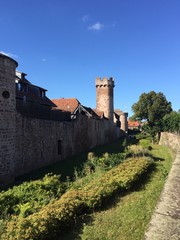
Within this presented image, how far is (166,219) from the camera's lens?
5.28 meters

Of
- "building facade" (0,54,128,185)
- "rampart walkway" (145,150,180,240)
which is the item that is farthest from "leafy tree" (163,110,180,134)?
"rampart walkway" (145,150,180,240)

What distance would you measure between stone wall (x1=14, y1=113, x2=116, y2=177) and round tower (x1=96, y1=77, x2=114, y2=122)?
10881 millimetres

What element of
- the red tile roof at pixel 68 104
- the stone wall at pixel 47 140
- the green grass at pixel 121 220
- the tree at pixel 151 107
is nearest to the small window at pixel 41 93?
the stone wall at pixel 47 140

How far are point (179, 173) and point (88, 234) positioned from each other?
14.2 ft

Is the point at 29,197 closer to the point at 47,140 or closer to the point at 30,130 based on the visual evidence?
the point at 30,130

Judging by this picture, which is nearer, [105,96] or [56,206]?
[56,206]

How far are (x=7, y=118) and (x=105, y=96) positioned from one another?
3074 cm

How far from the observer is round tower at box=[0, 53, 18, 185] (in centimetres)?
1442

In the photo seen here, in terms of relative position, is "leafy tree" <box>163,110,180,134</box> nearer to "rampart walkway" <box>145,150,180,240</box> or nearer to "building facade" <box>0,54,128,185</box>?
"building facade" <box>0,54,128,185</box>

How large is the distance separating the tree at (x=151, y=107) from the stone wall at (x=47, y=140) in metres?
24.0

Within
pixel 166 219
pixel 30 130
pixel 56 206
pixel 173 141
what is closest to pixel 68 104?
pixel 173 141

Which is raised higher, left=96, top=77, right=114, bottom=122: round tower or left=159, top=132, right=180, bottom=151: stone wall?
left=96, top=77, right=114, bottom=122: round tower

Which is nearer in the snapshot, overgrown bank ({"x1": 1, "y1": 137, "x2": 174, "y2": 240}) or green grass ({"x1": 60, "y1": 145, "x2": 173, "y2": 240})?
overgrown bank ({"x1": 1, "y1": 137, "x2": 174, "y2": 240})

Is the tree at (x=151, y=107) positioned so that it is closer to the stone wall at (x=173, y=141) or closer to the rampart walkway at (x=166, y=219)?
the stone wall at (x=173, y=141)
